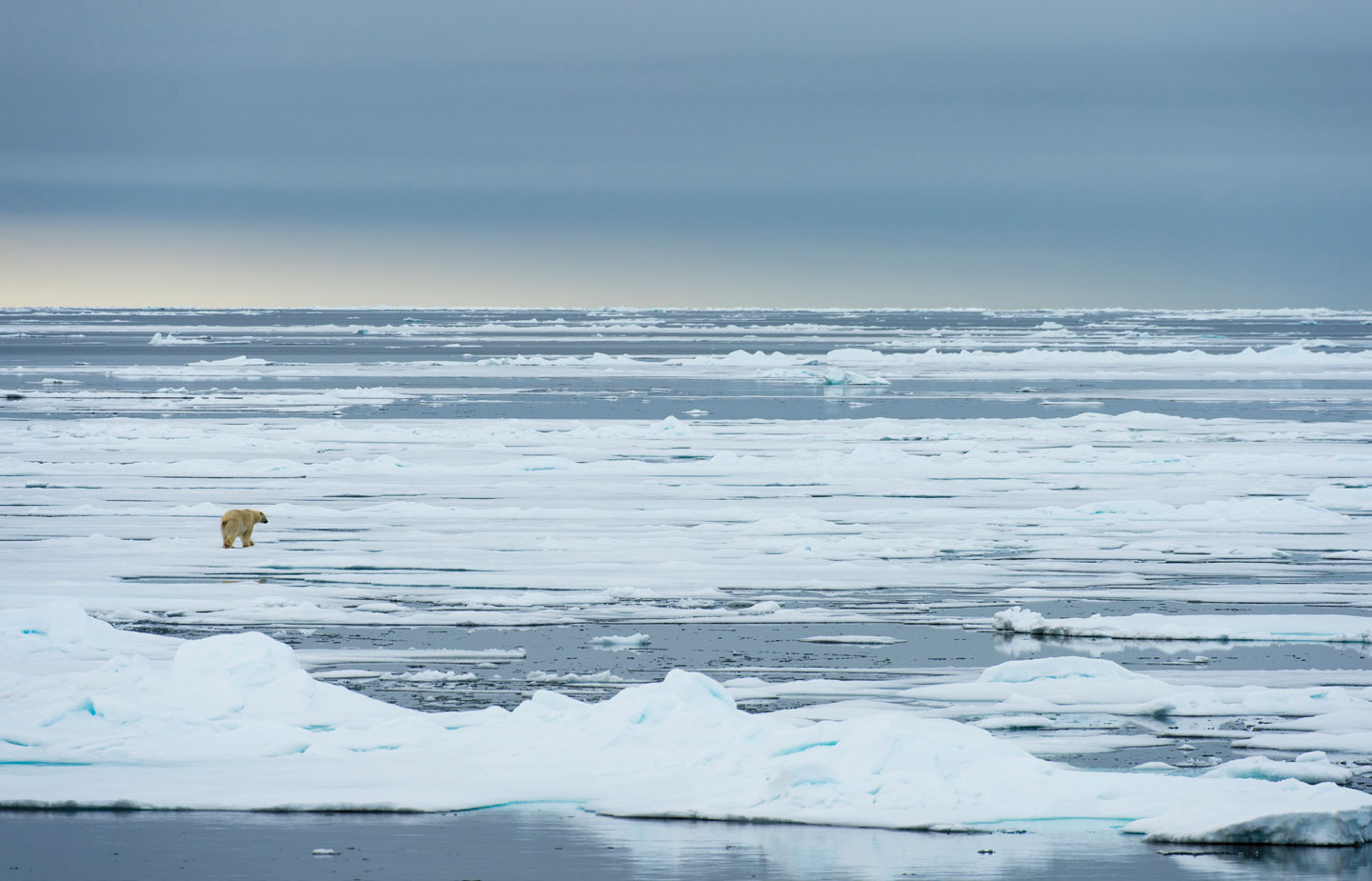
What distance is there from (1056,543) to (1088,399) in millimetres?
24218

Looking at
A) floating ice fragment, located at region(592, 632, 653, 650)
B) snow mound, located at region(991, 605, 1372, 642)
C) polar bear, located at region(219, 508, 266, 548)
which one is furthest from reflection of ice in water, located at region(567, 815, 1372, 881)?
polar bear, located at region(219, 508, 266, 548)

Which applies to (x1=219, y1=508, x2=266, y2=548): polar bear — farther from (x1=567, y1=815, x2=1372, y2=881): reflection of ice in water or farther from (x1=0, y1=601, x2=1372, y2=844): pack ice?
(x1=567, y1=815, x2=1372, y2=881): reflection of ice in water

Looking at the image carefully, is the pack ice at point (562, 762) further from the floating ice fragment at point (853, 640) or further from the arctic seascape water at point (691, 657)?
the floating ice fragment at point (853, 640)

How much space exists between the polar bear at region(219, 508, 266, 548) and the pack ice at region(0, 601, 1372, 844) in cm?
554

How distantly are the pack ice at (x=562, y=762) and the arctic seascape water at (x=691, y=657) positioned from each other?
19mm

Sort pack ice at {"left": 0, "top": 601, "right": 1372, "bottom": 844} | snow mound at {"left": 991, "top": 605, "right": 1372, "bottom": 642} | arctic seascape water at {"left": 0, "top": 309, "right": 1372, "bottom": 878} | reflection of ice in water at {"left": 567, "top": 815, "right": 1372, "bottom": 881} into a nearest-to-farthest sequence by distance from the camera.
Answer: reflection of ice in water at {"left": 567, "top": 815, "right": 1372, "bottom": 881}
arctic seascape water at {"left": 0, "top": 309, "right": 1372, "bottom": 878}
pack ice at {"left": 0, "top": 601, "right": 1372, "bottom": 844}
snow mound at {"left": 991, "top": 605, "right": 1372, "bottom": 642}

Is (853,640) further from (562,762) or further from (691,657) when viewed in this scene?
(562,762)

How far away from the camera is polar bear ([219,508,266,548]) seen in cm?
1422

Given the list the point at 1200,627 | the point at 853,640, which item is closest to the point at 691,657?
the point at 853,640

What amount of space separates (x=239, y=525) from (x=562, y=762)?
7499mm

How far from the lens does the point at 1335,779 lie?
7.23 meters

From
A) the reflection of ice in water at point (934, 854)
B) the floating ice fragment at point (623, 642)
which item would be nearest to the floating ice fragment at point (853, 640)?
the floating ice fragment at point (623, 642)

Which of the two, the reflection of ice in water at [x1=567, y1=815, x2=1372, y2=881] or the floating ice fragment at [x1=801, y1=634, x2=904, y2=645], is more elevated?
the floating ice fragment at [x1=801, y1=634, x2=904, y2=645]

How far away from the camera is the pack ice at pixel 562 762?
6848mm
